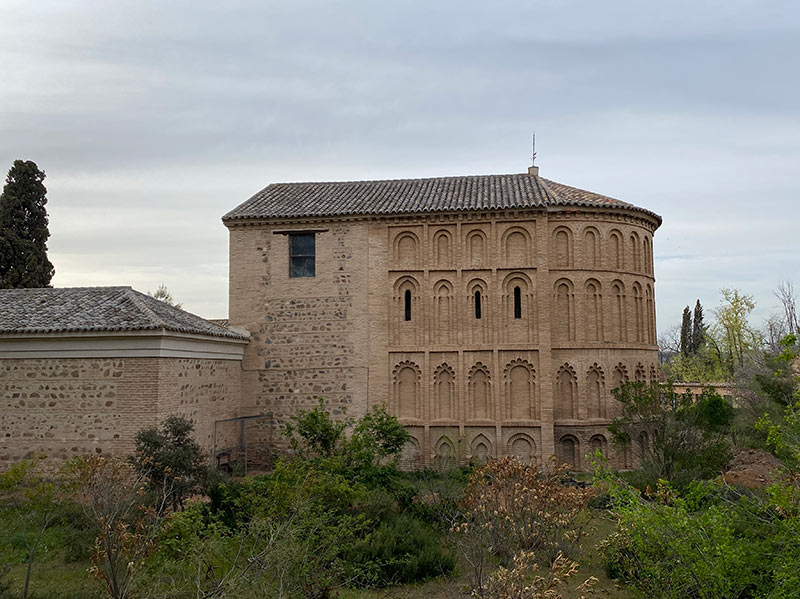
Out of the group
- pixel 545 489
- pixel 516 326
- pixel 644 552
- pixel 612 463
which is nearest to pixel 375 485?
pixel 545 489

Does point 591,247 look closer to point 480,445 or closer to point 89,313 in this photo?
point 480,445

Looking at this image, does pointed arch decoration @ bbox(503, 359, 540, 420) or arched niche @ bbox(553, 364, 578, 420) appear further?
arched niche @ bbox(553, 364, 578, 420)

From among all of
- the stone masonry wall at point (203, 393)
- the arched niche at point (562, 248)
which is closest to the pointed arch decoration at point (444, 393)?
the arched niche at point (562, 248)

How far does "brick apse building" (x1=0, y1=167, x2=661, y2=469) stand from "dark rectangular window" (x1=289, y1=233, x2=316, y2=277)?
1.7 inches

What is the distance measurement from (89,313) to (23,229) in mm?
11109

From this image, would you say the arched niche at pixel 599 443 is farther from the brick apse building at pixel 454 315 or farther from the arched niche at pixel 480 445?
the arched niche at pixel 480 445

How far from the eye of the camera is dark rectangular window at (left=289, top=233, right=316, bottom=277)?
19.3 m

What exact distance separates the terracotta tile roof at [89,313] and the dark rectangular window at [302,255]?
2819 mm

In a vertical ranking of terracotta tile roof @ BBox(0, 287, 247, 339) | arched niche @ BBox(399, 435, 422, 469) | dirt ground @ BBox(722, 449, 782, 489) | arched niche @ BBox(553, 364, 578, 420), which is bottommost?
dirt ground @ BBox(722, 449, 782, 489)

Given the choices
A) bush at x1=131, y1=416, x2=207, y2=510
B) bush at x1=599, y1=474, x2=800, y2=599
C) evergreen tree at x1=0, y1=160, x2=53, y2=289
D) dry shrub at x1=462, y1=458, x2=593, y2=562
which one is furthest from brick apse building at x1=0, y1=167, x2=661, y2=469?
bush at x1=599, y1=474, x2=800, y2=599

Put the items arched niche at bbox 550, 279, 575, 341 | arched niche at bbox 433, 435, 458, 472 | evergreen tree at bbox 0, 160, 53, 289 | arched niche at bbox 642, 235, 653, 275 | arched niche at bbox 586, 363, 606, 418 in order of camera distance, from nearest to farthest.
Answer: arched niche at bbox 433, 435, 458, 472 < arched niche at bbox 586, 363, 606, 418 < arched niche at bbox 550, 279, 575, 341 < arched niche at bbox 642, 235, 653, 275 < evergreen tree at bbox 0, 160, 53, 289

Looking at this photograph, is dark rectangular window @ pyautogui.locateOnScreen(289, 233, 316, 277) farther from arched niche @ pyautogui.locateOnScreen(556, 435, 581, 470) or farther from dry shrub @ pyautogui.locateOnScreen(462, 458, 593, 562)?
dry shrub @ pyautogui.locateOnScreen(462, 458, 593, 562)

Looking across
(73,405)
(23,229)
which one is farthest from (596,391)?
(23,229)

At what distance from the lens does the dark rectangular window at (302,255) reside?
63.4 feet
